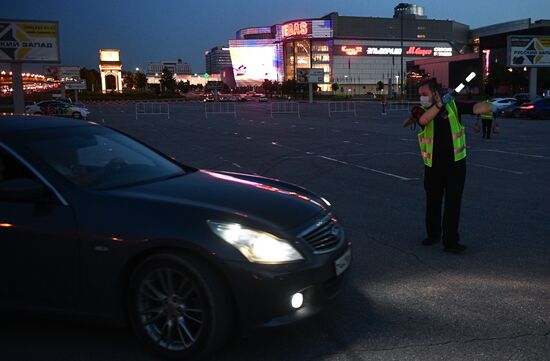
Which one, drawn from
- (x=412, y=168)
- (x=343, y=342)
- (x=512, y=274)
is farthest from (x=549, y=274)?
(x=412, y=168)

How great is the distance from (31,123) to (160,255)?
1778mm

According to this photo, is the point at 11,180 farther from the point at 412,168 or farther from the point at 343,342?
the point at 412,168

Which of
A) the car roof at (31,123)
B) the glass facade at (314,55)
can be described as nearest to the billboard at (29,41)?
the car roof at (31,123)

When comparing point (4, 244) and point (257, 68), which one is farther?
point (257, 68)

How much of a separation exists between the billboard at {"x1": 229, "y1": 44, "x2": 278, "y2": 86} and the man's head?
174 m

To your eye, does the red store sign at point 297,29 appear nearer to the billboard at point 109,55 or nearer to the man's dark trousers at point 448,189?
the billboard at point 109,55

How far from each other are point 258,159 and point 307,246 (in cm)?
1092

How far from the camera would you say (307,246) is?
139 inches

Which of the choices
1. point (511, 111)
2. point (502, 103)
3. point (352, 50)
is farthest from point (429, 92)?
point (352, 50)

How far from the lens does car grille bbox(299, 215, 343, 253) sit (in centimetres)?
361

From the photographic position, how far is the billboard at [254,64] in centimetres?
17750

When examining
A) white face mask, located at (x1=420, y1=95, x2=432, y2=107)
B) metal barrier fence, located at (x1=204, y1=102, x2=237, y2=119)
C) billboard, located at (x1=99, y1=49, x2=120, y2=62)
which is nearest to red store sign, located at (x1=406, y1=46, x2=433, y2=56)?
billboard, located at (x1=99, y1=49, x2=120, y2=62)

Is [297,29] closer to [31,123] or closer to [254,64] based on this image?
[254,64]

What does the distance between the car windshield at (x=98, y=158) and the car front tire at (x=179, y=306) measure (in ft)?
2.55
